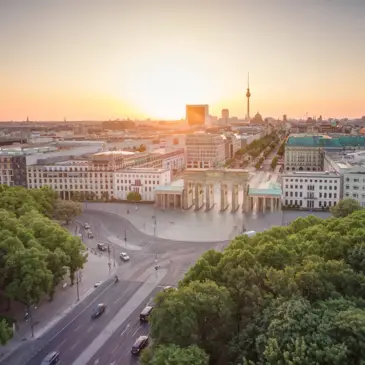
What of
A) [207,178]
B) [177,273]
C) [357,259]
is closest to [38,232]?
[177,273]

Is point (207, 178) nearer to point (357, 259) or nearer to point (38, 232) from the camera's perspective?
point (38, 232)

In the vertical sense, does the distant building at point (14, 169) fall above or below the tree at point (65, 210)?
above

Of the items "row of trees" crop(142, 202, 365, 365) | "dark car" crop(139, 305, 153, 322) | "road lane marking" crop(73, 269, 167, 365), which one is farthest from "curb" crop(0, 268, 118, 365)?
"row of trees" crop(142, 202, 365, 365)

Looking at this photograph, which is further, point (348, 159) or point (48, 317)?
point (348, 159)

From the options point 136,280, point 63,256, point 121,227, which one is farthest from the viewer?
point 121,227

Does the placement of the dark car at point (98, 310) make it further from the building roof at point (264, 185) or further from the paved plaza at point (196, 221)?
the building roof at point (264, 185)

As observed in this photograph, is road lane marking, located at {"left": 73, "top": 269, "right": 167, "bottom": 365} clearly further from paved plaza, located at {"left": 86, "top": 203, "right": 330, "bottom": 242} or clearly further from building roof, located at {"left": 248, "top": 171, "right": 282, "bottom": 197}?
building roof, located at {"left": 248, "top": 171, "right": 282, "bottom": 197}

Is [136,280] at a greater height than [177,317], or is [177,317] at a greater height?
[177,317]

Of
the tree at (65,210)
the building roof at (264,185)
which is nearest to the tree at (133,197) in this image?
the tree at (65,210)
